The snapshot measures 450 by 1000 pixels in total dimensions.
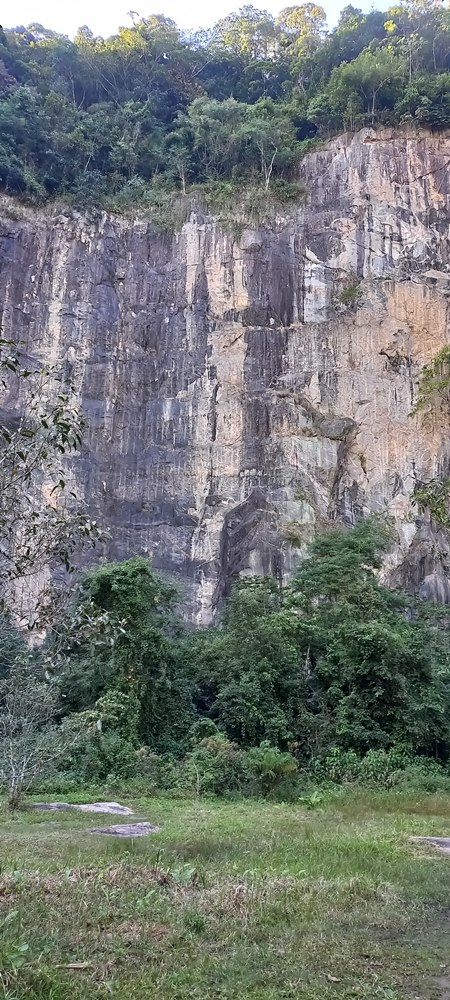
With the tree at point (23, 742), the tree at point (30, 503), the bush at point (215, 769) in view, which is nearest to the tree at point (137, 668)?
the bush at point (215, 769)

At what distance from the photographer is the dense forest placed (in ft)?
99.8

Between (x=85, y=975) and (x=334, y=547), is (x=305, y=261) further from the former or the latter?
(x=85, y=975)

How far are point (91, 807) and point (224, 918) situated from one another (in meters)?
6.79

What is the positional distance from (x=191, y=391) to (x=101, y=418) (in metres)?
3.62

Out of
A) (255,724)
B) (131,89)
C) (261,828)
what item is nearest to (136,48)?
(131,89)

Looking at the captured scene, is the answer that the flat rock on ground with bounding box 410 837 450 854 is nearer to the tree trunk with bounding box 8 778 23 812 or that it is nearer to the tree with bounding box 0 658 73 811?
the tree with bounding box 0 658 73 811

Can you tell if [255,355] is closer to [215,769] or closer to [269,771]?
[215,769]

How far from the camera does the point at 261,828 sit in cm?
827

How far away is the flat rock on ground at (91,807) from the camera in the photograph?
399 inches

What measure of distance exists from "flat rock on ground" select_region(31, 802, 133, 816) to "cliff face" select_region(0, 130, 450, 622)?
46.9 feet

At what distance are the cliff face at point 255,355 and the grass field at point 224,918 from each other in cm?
1870

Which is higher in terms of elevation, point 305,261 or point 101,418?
point 305,261

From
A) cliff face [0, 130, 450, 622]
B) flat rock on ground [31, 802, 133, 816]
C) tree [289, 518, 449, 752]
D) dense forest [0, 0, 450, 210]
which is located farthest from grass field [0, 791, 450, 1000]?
dense forest [0, 0, 450, 210]

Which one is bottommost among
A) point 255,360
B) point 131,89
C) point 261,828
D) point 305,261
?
point 261,828
